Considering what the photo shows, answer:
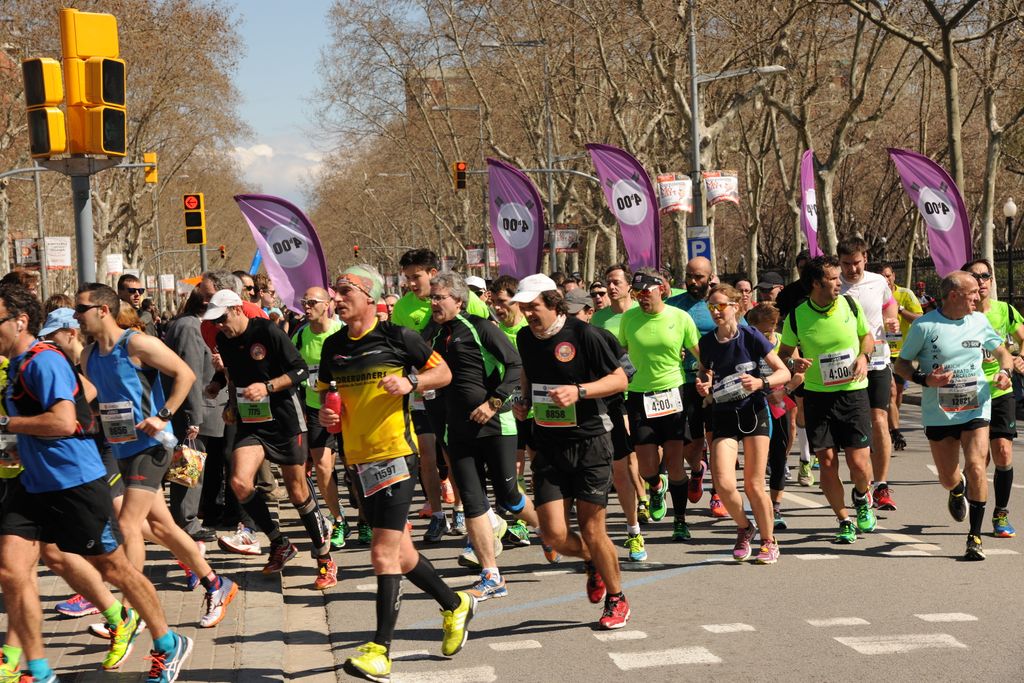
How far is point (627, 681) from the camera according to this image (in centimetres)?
598

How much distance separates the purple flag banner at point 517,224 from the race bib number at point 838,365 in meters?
7.13

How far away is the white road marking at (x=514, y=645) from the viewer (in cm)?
666

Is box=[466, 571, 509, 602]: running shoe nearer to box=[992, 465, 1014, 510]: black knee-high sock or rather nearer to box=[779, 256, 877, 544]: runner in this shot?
box=[779, 256, 877, 544]: runner

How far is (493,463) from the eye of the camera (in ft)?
26.6

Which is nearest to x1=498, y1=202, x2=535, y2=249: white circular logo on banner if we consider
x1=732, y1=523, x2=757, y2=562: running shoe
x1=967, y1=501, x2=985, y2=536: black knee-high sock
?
x1=732, y1=523, x2=757, y2=562: running shoe

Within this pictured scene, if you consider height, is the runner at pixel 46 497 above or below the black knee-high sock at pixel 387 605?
above

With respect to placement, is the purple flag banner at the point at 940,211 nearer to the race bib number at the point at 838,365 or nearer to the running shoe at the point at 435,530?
the race bib number at the point at 838,365

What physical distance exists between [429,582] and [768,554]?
291 cm

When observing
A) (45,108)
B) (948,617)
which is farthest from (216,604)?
(45,108)

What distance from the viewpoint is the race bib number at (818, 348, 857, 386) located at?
923 centimetres

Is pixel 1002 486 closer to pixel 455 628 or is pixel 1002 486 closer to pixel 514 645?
pixel 514 645

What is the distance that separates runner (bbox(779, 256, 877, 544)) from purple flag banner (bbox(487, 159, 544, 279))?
7.02 m

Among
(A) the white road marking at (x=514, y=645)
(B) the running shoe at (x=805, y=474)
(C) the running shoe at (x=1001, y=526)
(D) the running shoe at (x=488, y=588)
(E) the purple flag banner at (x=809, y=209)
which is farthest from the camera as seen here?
(E) the purple flag banner at (x=809, y=209)

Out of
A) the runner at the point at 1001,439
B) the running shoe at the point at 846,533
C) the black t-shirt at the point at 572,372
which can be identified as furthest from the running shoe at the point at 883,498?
the black t-shirt at the point at 572,372
